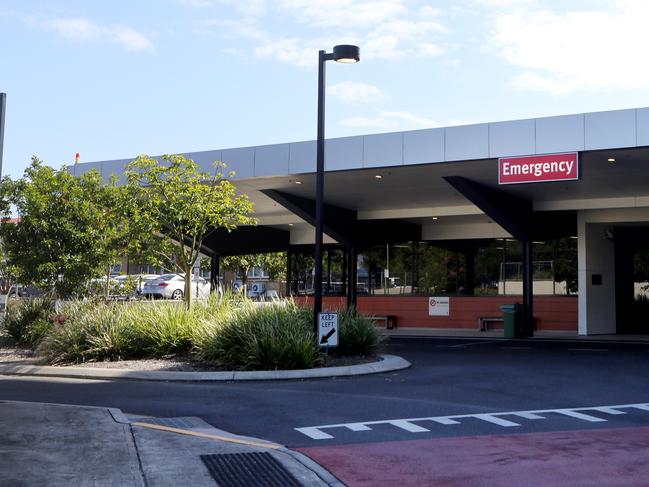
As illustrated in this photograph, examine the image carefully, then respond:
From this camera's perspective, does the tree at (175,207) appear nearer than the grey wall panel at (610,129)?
No

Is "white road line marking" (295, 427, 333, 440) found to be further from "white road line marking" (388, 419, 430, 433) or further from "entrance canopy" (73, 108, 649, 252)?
"entrance canopy" (73, 108, 649, 252)

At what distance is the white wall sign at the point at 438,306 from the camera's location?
31.6 m

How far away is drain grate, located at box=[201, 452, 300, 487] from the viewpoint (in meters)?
6.66

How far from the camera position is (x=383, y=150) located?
20656 millimetres

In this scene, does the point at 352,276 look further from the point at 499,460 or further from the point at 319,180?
the point at 499,460

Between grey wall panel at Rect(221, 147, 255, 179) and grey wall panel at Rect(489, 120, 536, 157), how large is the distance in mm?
7235

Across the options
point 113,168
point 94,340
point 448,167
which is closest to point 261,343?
point 94,340

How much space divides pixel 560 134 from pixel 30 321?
46.6 ft

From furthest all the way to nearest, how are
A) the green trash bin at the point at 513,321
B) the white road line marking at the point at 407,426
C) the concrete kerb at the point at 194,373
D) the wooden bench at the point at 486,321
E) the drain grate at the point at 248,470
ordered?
the wooden bench at the point at 486,321, the green trash bin at the point at 513,321, the concrete kerb at the point at 194,373, the white road line marking at the point at 407,426, the drain grate at the point at 248,470

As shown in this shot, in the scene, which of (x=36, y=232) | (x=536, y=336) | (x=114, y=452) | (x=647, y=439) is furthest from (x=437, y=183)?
(x=114, y=452)

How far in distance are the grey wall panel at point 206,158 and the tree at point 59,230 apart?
403cm

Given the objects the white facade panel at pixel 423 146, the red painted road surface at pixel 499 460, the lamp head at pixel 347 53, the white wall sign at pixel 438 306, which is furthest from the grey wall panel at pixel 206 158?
the red painted road surface at pixel 499 460

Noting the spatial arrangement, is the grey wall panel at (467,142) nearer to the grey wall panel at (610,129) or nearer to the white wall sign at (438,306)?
the grey wall panel at (610,129)

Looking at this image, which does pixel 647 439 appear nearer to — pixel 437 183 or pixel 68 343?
pixel 68 343
